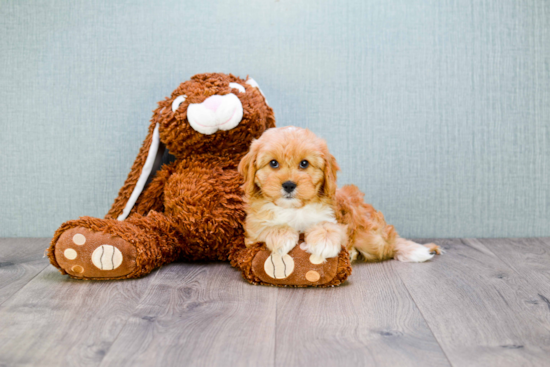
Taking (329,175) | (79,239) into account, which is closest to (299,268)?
(329,175)

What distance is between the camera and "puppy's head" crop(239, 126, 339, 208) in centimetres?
143

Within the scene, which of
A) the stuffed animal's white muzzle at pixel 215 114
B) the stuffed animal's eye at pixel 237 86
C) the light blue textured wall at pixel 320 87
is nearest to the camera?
the stuffed animal's white muzzle at pixel 215 114

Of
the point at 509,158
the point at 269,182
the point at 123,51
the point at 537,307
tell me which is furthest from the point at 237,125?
the point at 509,158

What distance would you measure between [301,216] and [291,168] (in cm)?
17

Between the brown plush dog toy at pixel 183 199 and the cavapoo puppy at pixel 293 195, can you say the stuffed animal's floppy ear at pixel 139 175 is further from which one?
the cavapoo puppy at pixel 293 195

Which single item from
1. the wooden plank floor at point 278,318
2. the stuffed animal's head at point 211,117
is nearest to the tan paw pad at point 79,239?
the wooden plank floor at point 278,318

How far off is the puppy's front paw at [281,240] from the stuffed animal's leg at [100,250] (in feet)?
1.34

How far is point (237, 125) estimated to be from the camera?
5.68 ft

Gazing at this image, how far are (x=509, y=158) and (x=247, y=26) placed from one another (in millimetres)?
1269

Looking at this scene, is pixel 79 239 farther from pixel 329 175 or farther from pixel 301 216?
pixel 329 175

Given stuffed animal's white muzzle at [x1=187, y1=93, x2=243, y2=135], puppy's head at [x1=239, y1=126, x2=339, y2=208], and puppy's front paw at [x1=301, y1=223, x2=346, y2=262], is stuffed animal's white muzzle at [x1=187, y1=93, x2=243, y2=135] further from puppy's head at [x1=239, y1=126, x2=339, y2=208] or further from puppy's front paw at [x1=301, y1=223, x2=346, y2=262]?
puppy's front paw at [x1=301, y1=223, x2=346, y2=262]

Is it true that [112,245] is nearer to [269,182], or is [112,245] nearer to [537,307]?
[269,182]

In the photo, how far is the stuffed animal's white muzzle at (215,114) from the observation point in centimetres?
168

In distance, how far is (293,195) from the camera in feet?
4.68
